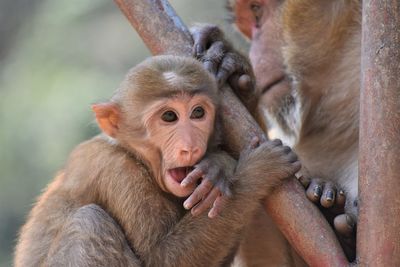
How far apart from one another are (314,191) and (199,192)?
0.59 meters

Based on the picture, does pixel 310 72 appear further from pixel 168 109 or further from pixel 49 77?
pixel 49 77

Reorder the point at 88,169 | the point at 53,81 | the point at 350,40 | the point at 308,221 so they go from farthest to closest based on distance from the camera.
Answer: the point at 53,81
the point at 350,40
the point at 88,169
the point at 308,221

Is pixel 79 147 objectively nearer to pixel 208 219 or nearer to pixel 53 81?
pixel 208 219

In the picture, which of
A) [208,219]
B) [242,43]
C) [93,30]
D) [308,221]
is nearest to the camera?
[308,221]

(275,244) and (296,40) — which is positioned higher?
(296,40)

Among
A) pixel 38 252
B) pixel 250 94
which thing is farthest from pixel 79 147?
pixel 250 94

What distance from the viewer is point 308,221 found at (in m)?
3.65

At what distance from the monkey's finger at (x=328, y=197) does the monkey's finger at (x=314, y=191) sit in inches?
0.8

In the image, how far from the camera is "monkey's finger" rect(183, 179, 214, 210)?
378 cm

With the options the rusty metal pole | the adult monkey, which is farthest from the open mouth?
the rusty metal pole

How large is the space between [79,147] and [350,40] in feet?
4.71

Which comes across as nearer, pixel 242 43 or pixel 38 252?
pixel 38 252

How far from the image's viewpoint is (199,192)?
378cm

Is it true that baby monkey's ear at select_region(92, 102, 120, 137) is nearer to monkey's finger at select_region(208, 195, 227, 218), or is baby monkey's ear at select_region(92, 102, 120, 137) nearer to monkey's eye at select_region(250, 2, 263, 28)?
monkey's finger at select_region(208, 195, 227, 218)
